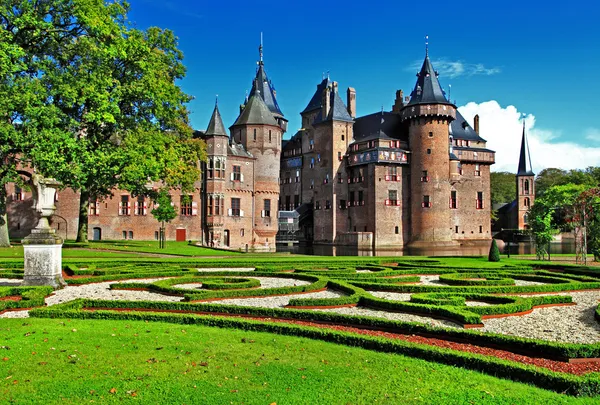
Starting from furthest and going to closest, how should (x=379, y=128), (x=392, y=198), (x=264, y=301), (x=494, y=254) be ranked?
1. (x=379, y=128)
2. (x=392, y=198)
3. (x=494, y=254)
4. (x=264, y=301)

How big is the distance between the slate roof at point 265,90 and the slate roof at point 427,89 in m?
24.7

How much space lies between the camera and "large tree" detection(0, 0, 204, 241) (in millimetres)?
24953

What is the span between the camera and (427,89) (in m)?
57.7

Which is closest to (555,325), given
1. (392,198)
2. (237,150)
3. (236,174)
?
(236,174)

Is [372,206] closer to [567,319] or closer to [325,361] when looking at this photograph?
[567,319]

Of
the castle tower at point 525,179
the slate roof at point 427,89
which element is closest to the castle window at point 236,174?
the slate roof at point 427,89

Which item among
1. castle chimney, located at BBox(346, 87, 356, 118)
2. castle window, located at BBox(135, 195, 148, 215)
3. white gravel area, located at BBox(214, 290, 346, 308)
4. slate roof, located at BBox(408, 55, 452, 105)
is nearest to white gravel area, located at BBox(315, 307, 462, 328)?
white gravel area, located at BBox(214, 290, 346, 308)

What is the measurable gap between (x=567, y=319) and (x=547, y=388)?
5831 millimetres

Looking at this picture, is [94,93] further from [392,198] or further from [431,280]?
[392,198]

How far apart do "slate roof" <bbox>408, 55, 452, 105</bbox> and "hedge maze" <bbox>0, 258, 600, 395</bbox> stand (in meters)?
39.4

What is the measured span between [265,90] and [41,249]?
66.1 meters

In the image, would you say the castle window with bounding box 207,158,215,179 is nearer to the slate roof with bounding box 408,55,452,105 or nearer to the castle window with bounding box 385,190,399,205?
the castle window with bounding box 385,190,399,205

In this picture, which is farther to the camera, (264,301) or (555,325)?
(264,301)

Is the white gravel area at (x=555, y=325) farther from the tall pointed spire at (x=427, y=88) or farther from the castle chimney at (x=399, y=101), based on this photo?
the castle chimney at (x=399, y=101)
